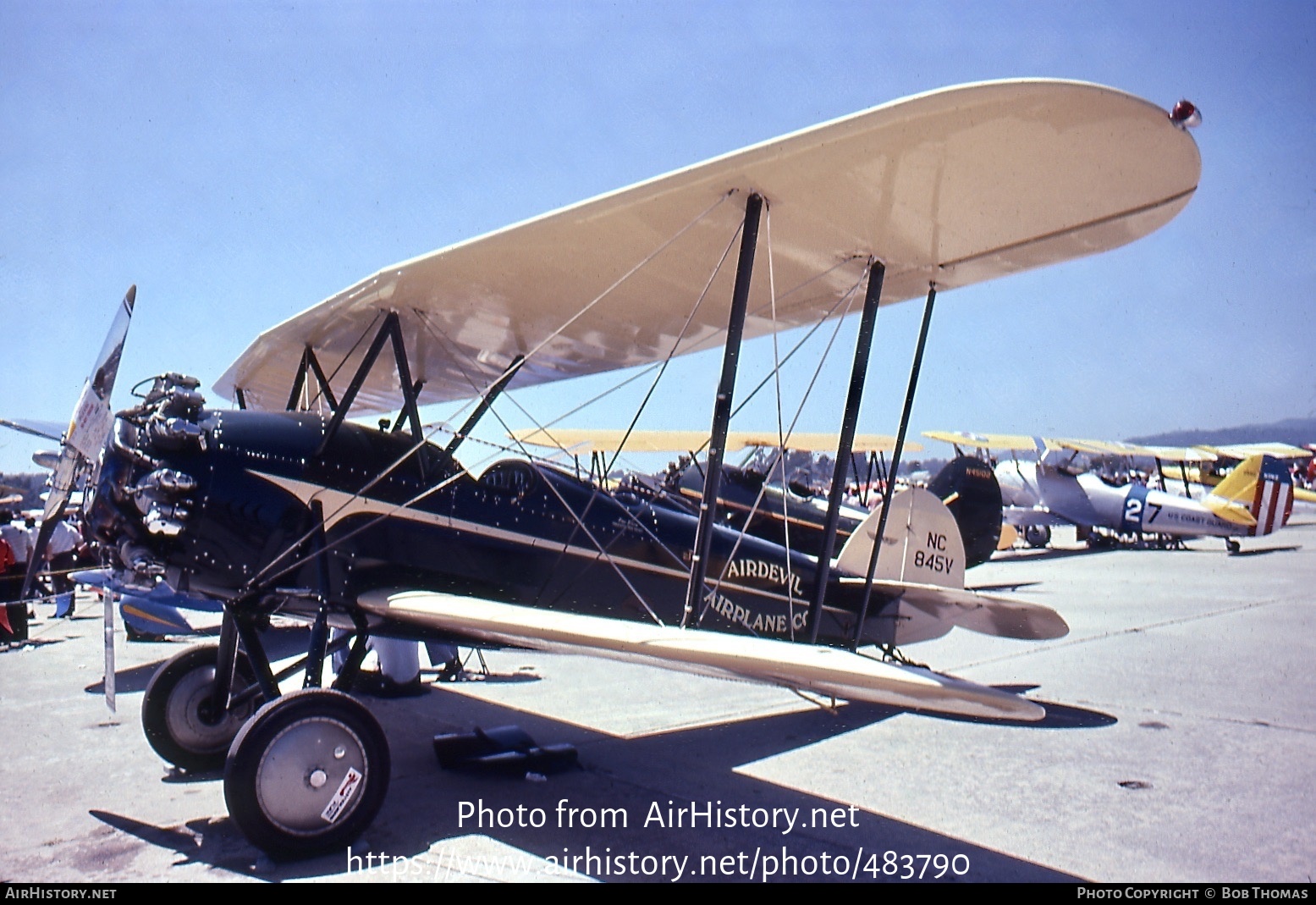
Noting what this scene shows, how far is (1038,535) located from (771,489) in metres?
11.6

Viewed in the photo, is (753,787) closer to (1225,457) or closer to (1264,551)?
(1264,551)

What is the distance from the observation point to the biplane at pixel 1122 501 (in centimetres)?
2017

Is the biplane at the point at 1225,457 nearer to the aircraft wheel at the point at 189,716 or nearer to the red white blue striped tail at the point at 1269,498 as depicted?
the red white blue striped tail at the point at 1269,498

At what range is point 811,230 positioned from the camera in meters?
4.08

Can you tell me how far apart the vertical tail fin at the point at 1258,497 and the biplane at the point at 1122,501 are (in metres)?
0.02

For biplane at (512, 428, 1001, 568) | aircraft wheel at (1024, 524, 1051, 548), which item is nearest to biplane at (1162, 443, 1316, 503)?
aircraft wheel at (1024, 524, 1051, 548)

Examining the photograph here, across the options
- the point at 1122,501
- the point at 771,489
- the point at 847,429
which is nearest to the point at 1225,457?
the point at 1122,501

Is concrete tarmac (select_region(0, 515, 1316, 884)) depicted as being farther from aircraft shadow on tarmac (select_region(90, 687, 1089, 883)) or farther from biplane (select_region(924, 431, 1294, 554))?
biplane (select_region(924, 431, 1294, 554))

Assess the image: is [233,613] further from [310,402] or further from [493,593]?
[310,402]

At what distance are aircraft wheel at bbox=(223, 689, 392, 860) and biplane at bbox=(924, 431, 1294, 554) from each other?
18.6 metres

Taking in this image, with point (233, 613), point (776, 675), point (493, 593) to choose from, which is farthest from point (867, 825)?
point (233, 613)

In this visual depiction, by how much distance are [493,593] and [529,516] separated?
1.52 ft

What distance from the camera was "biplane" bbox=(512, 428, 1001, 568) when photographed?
789cm

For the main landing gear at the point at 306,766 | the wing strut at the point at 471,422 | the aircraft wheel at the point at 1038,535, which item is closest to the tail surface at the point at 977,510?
the wing strut at the point at 471,422
